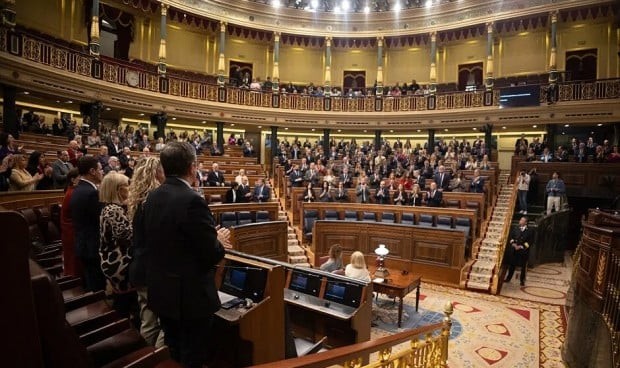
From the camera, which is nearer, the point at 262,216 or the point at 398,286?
the point at 398,286

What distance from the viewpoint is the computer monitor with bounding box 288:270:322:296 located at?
375cm

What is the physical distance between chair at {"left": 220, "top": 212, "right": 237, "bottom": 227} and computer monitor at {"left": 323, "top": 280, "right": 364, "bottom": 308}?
4.13m

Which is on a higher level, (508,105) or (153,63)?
(153,63)

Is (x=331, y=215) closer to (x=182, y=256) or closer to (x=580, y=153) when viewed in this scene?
(x=182, y=256)

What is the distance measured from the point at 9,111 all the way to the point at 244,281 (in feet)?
30.3

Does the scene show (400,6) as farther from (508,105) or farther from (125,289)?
(125,289)

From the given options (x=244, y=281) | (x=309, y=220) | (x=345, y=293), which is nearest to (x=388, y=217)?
(x=309, y=220)

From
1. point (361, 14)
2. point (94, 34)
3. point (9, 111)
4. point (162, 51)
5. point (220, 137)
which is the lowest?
point (9, 111)

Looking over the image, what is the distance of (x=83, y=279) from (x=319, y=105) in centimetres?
1396

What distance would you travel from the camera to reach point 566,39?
14.6 m

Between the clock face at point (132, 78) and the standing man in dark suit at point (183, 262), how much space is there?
12.1 m

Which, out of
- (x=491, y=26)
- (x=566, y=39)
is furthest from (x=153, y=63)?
(x=566, y=39)

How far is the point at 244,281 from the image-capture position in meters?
2.21

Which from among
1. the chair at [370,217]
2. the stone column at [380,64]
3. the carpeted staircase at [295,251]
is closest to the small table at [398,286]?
the carpeted staircase at [295,251]
